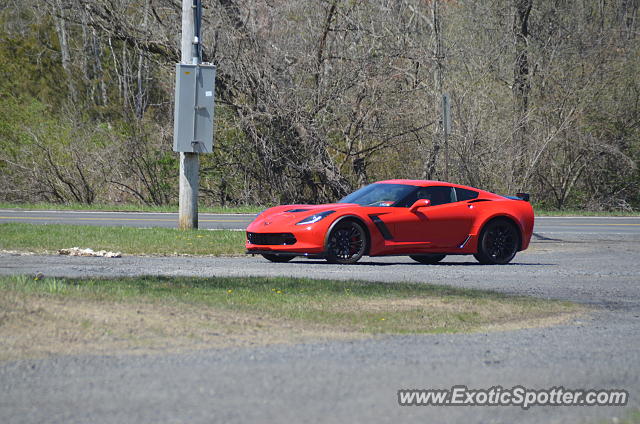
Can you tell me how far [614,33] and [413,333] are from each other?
27.2 m

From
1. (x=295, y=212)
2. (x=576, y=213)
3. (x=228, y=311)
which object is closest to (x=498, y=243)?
(x=295, y=212)

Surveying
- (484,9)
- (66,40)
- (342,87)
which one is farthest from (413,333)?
(66,40)

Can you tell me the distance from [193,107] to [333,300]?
971cm

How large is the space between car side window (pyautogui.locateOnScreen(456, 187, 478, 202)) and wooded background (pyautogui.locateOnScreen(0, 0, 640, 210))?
13.7 m

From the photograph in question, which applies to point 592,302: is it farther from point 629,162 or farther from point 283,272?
point 629,162

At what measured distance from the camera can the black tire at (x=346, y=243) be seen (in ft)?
46.2

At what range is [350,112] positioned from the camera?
29078 mm

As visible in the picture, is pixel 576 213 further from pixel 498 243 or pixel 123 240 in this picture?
pixel 123 240

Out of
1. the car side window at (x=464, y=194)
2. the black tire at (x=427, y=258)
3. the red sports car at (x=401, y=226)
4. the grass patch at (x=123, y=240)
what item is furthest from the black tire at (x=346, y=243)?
the grass patch at (x=123, y=240)

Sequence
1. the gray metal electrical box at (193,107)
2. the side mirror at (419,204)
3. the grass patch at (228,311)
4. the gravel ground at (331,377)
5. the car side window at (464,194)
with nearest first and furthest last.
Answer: the gravel ground at (331,377)
the grass patch at (228,311)
the side mirror at (419,204)
the car side window at (464,194)
the gray metal electrical box at (193,107)

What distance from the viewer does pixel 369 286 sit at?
1071 centimetres

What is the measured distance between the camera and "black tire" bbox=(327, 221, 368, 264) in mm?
14070

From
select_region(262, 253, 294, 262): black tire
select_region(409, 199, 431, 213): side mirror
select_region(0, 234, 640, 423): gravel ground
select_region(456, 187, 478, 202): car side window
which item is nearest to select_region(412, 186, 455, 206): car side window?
select_region(456, 187, 478, 202): car side window

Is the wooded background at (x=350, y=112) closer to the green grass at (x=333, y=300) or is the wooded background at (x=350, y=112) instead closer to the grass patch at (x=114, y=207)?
the grass patch at (x=114, y=207)
